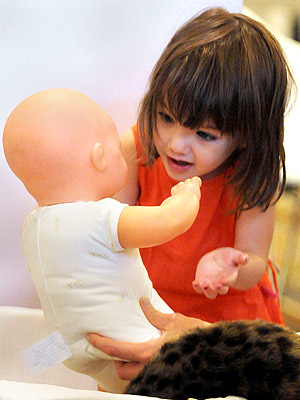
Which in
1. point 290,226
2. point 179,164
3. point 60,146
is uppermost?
point 60,146

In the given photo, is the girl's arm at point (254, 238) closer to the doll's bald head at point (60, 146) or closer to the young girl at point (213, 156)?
the young girl at point (213, 156)

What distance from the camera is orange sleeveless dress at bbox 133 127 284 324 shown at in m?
1.07

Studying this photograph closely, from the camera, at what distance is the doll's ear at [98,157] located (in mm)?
710

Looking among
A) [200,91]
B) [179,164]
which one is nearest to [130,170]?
[179,164]

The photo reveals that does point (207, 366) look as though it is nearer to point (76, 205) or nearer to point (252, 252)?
point (76, 205)

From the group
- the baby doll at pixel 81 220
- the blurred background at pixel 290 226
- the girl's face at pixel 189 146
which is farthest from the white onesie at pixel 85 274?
the blurred background at pixel 290 226

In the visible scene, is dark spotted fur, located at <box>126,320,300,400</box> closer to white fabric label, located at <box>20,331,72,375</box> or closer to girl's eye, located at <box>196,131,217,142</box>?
white fabric label, located at <box>20,331,72,375</box>

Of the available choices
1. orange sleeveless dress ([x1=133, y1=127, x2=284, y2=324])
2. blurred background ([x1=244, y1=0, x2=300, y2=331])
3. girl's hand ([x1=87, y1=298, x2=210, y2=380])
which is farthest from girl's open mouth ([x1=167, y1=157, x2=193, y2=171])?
blurred background ([x1=244, y1=0, x2=300, y2=331])

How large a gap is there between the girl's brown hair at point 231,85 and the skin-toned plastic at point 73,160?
177mm

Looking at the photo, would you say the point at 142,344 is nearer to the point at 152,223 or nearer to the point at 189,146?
the point at 152,223

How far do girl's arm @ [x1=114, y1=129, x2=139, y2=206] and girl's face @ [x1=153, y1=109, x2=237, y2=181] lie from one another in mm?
176

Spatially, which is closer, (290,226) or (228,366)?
(228,366)

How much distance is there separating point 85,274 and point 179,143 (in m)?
0.30

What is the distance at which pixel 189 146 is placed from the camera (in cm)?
89
